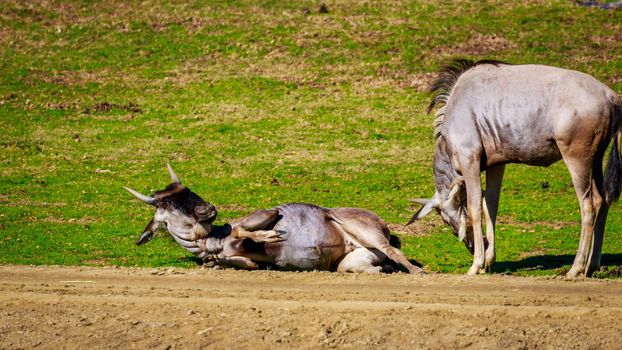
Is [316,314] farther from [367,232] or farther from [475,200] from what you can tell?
[475,200]

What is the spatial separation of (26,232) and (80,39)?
18.3 m

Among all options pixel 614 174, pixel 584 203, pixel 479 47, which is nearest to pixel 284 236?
pixel 584 203

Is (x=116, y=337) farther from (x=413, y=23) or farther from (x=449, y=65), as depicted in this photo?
(x=413, y=23)

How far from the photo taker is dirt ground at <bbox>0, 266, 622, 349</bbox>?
1169cm

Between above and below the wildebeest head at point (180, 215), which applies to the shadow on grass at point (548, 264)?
below

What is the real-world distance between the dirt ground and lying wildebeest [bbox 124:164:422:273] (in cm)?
90

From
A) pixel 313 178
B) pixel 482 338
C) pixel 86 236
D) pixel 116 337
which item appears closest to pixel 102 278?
pixel 116 337

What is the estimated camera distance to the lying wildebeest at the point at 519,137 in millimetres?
14570

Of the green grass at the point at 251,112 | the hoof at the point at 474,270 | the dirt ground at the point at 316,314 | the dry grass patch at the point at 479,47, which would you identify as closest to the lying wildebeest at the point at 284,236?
the hoof at the point at 474,270

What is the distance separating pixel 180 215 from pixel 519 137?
508 cm

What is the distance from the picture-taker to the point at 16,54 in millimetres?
35250

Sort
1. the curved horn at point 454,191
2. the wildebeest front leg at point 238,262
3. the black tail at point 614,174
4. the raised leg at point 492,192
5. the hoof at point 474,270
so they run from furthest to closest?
1. the raised leg at point 492,192
2. the curved horn at point 454,191
3. the wildebeest front leg at point 238,262
4. the hoof at point 474,270
5. the black tail at point 614,174

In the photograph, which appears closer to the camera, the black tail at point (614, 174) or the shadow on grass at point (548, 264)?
the black tail at point (614, 174)

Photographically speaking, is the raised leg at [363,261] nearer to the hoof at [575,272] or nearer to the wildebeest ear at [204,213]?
the wildebeest ear at [204,213]
